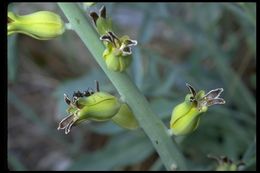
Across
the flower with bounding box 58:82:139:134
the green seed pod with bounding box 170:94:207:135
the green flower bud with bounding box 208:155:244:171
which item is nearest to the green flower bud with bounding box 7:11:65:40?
the flower with bounding box 58:82:139:134

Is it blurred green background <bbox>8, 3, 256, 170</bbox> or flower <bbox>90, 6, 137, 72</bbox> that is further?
blurred green background <bbox>8, 3, 256, 170</bbox>

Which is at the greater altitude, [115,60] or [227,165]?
[115,60]

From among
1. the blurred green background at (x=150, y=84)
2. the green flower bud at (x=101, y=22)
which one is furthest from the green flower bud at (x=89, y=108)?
the blurred green background at (x=150, y=84)

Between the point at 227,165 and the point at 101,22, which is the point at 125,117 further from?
the point at 227,165

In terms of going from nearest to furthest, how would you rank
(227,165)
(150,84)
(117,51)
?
(117,51)
(227,165)
(150,84)

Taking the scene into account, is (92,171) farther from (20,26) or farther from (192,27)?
(20,26)

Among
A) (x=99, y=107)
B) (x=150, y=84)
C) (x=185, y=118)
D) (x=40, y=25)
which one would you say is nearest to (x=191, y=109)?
(x=185, y=118)

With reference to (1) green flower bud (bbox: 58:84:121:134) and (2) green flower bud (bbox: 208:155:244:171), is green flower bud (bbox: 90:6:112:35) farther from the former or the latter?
(2) green flower bud (bbox: 208:155:244:171)
